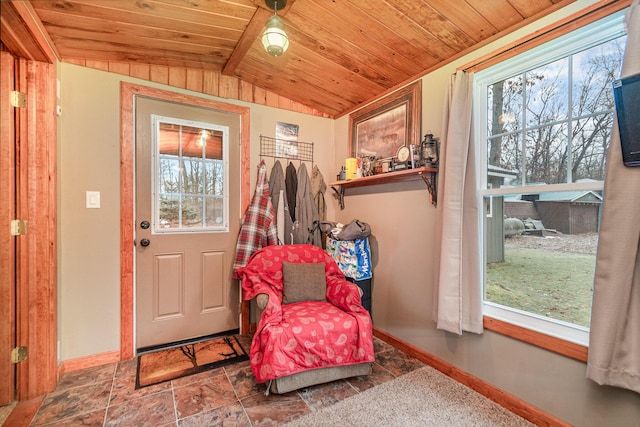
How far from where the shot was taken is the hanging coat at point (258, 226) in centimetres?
263

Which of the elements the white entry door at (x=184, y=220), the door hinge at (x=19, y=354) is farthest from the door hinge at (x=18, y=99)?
the door hinge at (x=19, y=354)

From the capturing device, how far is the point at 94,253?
215 cm

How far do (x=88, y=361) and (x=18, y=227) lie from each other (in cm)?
111

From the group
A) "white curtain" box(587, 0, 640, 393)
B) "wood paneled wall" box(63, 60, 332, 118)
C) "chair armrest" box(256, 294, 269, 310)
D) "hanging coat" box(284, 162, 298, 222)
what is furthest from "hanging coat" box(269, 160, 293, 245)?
"white curtain" box(587, 0, 640, 393)

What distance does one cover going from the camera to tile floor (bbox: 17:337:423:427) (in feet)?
5.25

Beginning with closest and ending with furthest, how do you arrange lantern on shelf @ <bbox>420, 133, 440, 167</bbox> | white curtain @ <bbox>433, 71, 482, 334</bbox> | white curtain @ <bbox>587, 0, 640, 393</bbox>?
white curtain @ <bbox>587, 0, 640, 393</bbox> → white curtain @ <bbox>433, 71, 482, 334</bbox> → lantern on shelf @ <bbox>420, 133, 440, 167</bbox>

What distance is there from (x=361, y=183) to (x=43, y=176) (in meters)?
2.41

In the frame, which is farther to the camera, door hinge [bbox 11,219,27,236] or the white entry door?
the white entry door

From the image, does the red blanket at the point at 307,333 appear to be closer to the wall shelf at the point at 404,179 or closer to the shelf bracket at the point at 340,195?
the wall shelf at the point at 404,179

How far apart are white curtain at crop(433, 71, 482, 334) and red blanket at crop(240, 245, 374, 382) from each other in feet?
1.94

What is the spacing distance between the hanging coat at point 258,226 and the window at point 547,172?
1.78 meters

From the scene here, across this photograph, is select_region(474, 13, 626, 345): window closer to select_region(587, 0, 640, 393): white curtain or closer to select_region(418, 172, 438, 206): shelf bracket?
select_region(587, 0, 640, 393): white curtain

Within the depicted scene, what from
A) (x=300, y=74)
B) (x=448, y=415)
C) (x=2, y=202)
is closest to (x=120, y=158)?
(x=2, y=202)

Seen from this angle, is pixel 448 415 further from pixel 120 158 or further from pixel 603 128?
pixel 120 158
